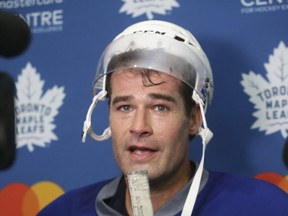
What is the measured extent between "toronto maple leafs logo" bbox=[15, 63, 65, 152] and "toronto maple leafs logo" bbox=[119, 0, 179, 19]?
0.27 meters

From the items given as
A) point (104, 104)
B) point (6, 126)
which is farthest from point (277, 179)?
point (6, 126)

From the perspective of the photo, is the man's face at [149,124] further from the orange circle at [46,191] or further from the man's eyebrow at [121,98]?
the orange circle at [46,191]

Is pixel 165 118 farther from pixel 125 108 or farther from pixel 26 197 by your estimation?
pixel 26 197

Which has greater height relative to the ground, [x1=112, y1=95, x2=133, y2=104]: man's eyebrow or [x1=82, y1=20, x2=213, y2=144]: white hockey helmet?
[x1=82, y1=20, x2=213, y2=144]: white hockey helmet

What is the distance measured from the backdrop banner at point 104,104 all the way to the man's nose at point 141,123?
284 mm

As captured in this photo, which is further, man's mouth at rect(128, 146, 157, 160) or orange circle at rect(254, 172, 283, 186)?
orange circle at rect(254, 172, 283, 186)

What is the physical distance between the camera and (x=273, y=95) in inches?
49.8

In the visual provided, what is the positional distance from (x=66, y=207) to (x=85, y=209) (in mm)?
65

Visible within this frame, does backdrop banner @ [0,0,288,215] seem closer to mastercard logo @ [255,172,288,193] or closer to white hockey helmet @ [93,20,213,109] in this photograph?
mastercard logo @ [255,172,288,193]

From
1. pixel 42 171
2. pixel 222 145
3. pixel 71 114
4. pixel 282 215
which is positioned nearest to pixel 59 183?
pixel 42 171

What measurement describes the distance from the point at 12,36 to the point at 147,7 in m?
0.90

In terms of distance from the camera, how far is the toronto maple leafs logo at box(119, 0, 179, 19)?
1354 millimetres

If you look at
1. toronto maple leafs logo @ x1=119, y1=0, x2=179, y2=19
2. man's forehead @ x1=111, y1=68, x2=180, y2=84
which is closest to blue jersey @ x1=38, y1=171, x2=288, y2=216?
man's forehead @ x1=111, y1=68, x2=180, y2=84

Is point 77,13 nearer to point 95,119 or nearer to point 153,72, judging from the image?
point 95,119
